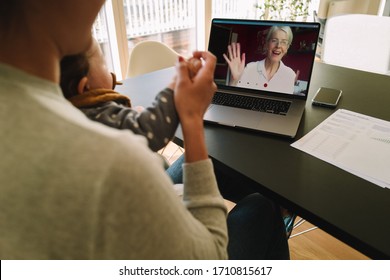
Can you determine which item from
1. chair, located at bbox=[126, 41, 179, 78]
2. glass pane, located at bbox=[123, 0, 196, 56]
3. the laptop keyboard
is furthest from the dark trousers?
glass pane, located at bbox=[123, 0, 196, 56]

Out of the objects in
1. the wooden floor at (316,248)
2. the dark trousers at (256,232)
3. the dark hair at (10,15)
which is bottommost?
the wooden floor at (316,248)

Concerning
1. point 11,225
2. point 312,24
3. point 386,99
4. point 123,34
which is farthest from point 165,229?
point 123,34

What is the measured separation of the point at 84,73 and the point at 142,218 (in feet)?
1.63

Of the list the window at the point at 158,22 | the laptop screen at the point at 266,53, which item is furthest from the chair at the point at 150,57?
the window at the point at 158,22

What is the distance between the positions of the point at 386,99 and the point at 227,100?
0.63 metres

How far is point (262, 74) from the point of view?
1136 millimetres

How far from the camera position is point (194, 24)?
3.68 meters

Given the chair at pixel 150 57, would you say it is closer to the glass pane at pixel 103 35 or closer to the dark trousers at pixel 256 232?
the glass pane at pixel 103 35

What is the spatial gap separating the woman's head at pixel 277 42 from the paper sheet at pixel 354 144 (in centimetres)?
30

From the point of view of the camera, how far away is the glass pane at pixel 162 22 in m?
3.08

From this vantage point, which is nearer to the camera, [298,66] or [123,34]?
[298,66]

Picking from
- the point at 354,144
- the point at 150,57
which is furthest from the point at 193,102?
the point at 150,57
